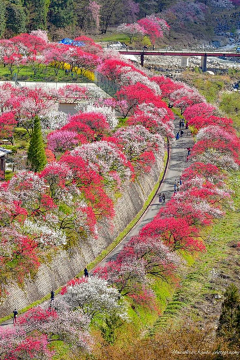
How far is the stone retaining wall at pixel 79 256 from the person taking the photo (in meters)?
41.1

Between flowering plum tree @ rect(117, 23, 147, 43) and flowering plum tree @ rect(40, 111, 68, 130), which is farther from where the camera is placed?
flowering plum tree @ rect(117, 23, 147, 43)

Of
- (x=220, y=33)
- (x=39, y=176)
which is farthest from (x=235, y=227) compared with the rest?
(x=220, y=33)

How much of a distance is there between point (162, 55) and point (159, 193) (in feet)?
265

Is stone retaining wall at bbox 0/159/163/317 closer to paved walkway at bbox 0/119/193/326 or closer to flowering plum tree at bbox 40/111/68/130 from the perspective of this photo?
paved walkway at bbox 0/119/193/326

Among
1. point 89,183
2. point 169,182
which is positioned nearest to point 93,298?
point 89,183

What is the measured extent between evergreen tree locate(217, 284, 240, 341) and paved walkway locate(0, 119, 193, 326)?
402 inches

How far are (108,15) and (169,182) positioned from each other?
3579 inches

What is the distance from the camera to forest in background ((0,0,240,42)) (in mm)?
111500

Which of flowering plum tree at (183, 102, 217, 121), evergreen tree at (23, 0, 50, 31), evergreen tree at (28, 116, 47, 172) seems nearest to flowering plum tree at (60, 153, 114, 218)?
evergreen tree at (28, 116, 47, 172)

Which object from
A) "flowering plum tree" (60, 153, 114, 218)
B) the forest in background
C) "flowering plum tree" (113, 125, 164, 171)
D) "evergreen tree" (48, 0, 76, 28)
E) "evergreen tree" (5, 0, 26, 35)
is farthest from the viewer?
"evergreen tree" (48, 0, 76, 28)

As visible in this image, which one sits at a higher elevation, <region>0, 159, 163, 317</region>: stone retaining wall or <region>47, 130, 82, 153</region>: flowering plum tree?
<region>47, 130, 82, 153</region>: flowering plum tree

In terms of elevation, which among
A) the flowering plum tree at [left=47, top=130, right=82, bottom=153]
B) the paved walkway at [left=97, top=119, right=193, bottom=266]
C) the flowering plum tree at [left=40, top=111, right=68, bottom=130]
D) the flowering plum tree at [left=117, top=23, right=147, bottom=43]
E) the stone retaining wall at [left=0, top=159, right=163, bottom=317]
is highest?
the flowering plum tree at [left=47, top=130, right=82, bottom=153]

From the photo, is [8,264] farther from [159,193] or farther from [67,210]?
[159,193]

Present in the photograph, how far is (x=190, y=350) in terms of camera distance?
→ 32469mm
